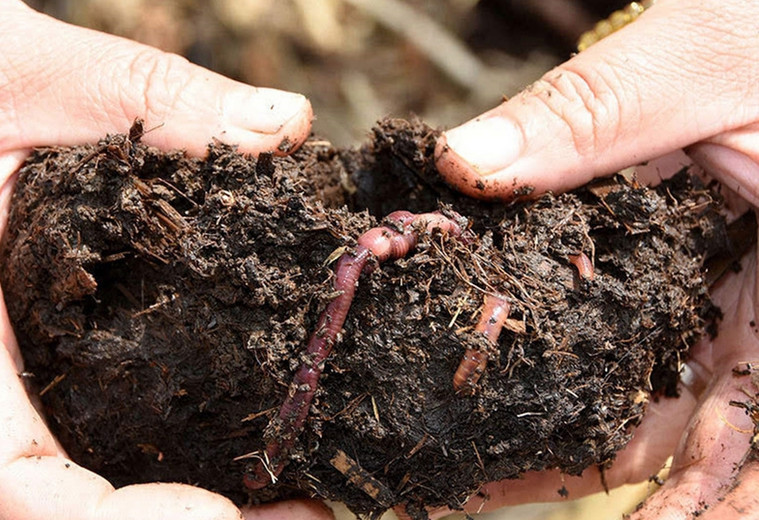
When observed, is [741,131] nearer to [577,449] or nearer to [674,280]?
[674,280]

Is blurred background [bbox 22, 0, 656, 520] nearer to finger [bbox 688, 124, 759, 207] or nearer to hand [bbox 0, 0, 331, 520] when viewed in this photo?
hand [bbox 0, 0, 331, 520]

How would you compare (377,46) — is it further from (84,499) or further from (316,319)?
(84,499)

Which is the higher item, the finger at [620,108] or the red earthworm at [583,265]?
the finger at [620,108]

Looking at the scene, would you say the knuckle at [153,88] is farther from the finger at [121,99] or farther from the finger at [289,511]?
the finger at [289,511]

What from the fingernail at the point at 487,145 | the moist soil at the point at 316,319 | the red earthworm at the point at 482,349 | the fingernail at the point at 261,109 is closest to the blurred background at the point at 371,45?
the fingernail at the point at 261,109

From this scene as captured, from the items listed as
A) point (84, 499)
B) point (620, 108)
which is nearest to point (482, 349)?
point (620, 108)

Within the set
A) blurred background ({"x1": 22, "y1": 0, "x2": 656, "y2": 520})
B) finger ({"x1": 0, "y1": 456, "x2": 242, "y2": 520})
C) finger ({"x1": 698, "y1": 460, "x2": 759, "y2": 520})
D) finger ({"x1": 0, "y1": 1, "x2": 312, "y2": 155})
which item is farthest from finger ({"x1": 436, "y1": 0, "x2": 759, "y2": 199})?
blurred background ({"x1": 22, "y1": 0, "x2": 656, "y2": 520})
